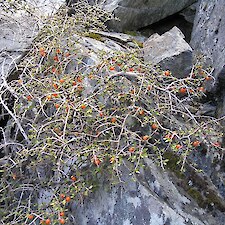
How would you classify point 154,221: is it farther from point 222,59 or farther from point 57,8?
point 57,8

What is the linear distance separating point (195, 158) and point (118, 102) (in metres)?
0.77

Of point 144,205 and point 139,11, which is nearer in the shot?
point 144,205

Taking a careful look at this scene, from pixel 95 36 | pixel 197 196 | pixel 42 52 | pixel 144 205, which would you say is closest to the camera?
pixel 144 205

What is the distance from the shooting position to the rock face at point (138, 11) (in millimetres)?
4461

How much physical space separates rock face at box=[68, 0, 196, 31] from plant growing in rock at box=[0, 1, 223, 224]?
4.97ft

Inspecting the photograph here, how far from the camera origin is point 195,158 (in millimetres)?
3018

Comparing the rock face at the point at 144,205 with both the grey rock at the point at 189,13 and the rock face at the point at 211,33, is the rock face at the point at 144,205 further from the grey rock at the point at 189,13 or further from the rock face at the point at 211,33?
the grey rock at the point at 189,13

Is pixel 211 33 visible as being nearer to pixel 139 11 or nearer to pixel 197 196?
pixel 139 11

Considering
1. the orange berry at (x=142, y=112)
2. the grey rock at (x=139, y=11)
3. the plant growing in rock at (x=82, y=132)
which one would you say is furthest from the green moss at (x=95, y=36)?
the orange berry at (x=142, y=112)

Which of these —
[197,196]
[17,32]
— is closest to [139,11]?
[17,32]

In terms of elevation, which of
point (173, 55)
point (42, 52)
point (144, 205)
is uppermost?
point (173, 55)

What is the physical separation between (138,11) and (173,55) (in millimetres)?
1244

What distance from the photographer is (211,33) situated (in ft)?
12.3

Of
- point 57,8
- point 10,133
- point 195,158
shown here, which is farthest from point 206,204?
point 57,8
